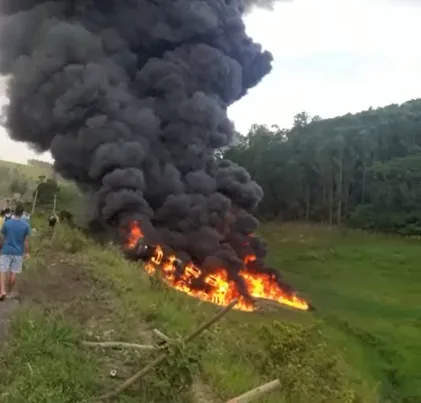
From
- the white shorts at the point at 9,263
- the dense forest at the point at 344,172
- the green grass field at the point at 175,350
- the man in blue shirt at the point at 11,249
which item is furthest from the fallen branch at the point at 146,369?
the dense forest at the point at 344,172

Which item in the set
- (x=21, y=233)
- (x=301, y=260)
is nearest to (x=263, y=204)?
(x=301, y=260)

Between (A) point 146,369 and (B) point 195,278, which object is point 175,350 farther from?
(B) point 195,278

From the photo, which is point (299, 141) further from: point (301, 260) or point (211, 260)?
point (211, 260)

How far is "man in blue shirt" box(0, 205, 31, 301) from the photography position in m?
15.2

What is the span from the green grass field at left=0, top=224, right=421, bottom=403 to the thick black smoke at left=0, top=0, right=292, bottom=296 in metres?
8.03

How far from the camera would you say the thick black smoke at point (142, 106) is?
39688mm

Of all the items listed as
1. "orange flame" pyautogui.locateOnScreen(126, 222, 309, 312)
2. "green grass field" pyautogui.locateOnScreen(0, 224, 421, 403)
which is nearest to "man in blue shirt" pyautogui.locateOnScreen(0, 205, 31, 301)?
"green grass field" pyautogui.locateOnScreen(0, 224, 421, 403)

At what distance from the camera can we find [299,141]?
355 ft

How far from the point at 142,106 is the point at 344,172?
59.9 m

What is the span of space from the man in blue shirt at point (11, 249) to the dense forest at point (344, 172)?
7392 centimetres

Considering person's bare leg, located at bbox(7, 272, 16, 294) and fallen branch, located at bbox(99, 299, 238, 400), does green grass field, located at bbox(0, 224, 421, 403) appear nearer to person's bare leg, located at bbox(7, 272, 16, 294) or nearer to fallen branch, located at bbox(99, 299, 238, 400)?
fallen branch, located at bbox(99, 299, 238, 400)

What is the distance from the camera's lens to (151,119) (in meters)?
41.4

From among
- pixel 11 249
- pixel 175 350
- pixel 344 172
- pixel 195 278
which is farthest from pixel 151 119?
pixel 344 172

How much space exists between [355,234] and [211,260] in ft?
156
